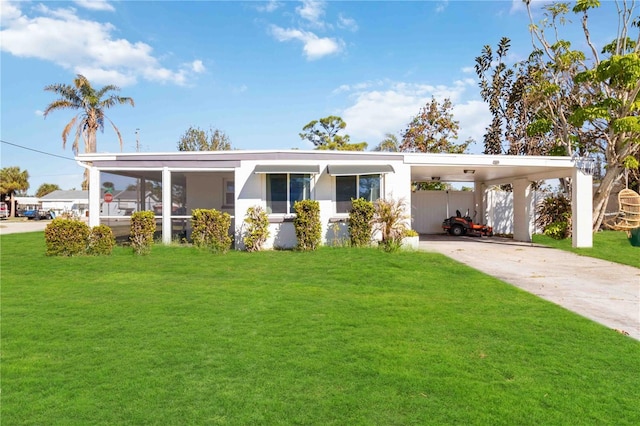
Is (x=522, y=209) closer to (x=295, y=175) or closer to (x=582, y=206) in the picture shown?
(x=582, y=206)

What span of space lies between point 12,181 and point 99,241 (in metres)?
57.2

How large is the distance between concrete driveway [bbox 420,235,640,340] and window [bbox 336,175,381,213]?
8.84 feet

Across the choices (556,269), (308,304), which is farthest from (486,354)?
(556,269)

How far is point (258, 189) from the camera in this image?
41.7 feet

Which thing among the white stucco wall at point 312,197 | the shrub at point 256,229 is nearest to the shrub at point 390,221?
the white stucco wall at point 312,197

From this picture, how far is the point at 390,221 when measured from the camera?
11953 millimetres

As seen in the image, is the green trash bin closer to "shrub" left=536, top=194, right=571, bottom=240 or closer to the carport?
the carport

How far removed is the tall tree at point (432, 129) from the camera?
81.6 feet

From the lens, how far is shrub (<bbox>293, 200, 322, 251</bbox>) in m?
11.7

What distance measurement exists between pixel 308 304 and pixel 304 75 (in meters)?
13.3

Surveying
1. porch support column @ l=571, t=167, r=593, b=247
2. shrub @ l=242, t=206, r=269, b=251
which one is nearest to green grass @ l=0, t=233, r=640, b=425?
shrub @ l=242, t=206, r=269, b=251

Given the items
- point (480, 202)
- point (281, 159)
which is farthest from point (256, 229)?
point (480, 202)

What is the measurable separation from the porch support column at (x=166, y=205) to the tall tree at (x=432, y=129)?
16.6 m

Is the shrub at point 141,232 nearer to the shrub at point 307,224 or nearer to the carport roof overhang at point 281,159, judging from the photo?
the carport roof overhang at point 281,159
